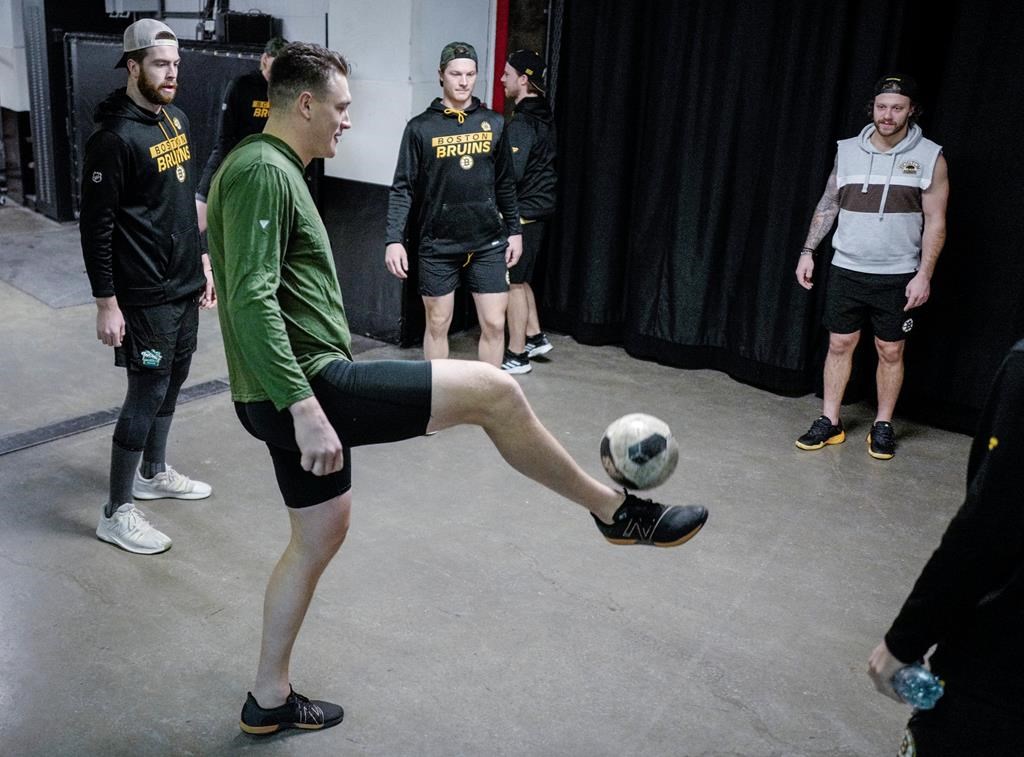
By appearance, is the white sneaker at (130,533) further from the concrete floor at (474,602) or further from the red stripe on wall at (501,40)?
the red stripe on wall at (501,40)

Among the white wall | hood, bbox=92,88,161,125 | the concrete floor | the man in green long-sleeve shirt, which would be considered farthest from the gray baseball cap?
the white wall

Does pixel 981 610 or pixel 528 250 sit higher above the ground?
pixel 981 610

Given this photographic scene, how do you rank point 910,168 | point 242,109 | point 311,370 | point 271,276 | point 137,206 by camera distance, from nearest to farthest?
point 271,276 → point 311,370 → point 137,206 → point 910,168 → point 242,109

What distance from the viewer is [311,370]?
7.56 feet

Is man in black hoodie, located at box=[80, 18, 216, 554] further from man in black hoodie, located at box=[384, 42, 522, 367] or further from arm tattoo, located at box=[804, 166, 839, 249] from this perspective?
arm tattoo, located at box=[804, 166, 839, 249]

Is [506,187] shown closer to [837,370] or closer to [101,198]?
[837,370]

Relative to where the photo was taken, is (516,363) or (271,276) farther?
(516,363)

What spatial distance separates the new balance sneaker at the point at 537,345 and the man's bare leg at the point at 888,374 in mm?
2014

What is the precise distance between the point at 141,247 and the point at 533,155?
2.81 metres

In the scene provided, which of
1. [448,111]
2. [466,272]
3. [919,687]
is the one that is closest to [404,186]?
[448,111]

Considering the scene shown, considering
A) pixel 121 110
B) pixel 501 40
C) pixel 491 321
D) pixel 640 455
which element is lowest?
pixel 491 321

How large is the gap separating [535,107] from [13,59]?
5.78 meters

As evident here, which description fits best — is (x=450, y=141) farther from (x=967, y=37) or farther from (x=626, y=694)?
(x=626, y=694)

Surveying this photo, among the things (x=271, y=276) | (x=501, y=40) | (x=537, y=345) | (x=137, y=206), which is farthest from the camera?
(x=501, y=40)
